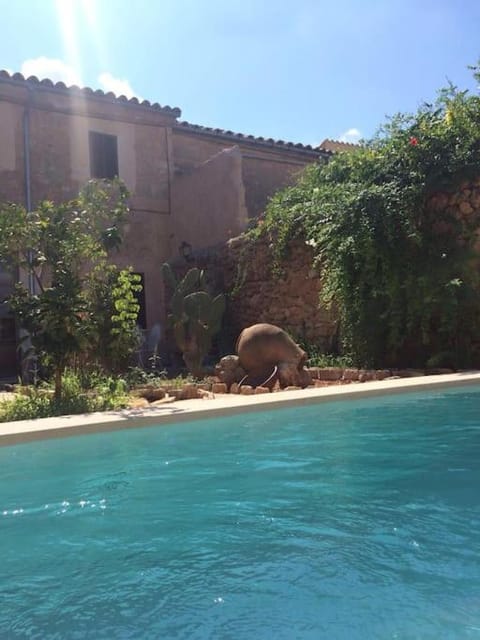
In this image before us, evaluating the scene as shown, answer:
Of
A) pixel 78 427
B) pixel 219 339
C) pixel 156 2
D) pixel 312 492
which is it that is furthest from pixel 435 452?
pixel 219 339

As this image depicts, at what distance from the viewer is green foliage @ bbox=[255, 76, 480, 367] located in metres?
10.3

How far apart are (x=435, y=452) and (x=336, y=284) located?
20.3 ft

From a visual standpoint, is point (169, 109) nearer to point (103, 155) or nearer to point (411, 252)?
point (103, 155)

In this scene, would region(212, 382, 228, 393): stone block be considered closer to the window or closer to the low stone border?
the low stone border

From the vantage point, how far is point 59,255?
25.8 ft

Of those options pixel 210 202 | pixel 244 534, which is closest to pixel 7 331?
pixel 210 202

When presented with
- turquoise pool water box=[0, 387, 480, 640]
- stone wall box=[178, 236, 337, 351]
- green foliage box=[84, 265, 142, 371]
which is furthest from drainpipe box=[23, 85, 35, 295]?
turquoise pool water box=[0, 387, 480, 640]

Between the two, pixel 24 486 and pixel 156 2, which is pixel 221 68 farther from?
pixel 24 486

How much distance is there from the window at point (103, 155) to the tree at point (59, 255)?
704 cm

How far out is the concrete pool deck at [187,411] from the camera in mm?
5789

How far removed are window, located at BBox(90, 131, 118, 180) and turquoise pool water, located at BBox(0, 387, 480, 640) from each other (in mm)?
10415

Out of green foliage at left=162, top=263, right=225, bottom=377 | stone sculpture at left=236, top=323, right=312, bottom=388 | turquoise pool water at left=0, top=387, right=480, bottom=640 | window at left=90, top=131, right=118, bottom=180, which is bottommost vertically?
turquoise pool water at left=0, top=387, right=480, bottom=640

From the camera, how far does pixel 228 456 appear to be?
529cm

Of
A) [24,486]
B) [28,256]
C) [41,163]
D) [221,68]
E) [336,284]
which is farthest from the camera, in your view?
[41,163]
